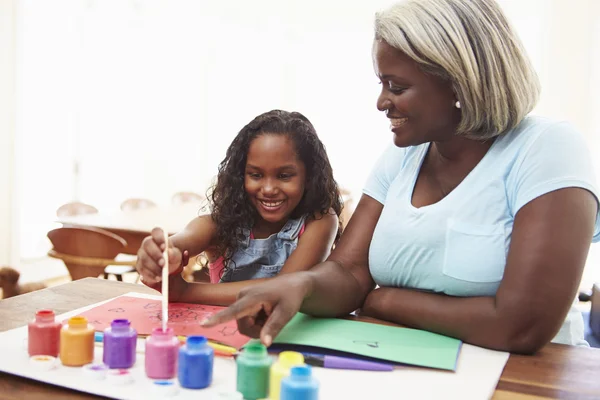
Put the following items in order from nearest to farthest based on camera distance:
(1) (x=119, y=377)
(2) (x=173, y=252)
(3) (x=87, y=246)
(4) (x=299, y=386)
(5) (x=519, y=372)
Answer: (4) (x=299, y=386) → (1) (x=119, y=377) → (5) (x=519, y=372) → (2) (x=173, y=252) → (3) (x=87, y=246)

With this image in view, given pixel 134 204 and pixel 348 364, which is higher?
pixel 348 364

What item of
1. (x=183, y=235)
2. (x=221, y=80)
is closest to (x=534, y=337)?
(x=183, y=235)

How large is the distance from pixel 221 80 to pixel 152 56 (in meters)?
1.01

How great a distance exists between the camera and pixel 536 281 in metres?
1.01

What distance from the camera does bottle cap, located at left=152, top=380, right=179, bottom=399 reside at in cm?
77

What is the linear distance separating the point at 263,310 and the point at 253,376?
0.22 metres

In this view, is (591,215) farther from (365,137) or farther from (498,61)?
(365,137)

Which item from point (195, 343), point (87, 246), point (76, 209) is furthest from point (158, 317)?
point (76, 209)

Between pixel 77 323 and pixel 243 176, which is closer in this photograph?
pixel 77 323

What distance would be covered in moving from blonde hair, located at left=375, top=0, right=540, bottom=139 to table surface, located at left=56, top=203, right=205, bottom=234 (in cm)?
219

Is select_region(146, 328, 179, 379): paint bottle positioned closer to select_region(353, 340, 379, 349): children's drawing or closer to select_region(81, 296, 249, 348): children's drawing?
select_region(81, 296, 249, 348): children's drawing

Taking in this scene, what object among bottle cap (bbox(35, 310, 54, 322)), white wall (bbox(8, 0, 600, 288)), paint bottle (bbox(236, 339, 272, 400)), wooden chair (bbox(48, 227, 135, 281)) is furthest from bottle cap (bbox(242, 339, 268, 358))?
white wall (bbox(8, 0, 600, 288))

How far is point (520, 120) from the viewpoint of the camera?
1.19 m

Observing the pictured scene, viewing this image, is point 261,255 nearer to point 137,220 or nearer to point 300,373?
point 300,373
